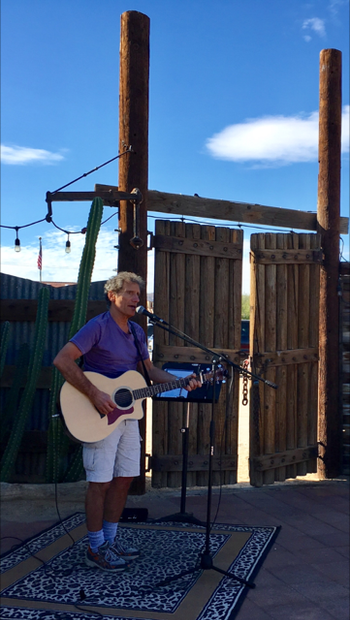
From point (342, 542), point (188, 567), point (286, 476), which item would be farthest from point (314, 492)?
point (188, 567)

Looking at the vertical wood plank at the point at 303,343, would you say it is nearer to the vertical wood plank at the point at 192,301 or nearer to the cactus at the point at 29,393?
the vertical wood plank at the point at 192,301

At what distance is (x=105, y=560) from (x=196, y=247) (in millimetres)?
3002

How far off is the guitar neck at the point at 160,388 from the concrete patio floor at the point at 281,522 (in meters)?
1.27

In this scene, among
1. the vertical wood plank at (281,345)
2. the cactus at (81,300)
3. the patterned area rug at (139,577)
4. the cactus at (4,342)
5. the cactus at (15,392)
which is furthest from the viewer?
the vertical wood plank at (281,345)

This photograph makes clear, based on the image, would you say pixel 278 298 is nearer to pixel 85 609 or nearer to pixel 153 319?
pixel 153 319

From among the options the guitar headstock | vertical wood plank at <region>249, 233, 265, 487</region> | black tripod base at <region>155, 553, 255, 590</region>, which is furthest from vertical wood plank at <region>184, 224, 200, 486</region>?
black tripod base at <region>155, 553, 255, 590</region>

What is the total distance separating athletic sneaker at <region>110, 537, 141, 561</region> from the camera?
3975 millimetres

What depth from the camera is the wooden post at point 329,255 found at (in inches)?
253

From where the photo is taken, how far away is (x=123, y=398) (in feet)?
12.7

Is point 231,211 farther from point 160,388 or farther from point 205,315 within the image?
point 160,388

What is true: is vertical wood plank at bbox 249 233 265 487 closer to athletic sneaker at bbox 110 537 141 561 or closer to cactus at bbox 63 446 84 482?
cactus at bbox 63 446 84 482

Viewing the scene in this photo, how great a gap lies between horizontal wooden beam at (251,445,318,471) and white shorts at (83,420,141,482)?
2283 millimetres

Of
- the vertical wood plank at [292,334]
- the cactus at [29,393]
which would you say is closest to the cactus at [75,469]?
the cactus at [29,393]

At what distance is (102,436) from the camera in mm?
3768
